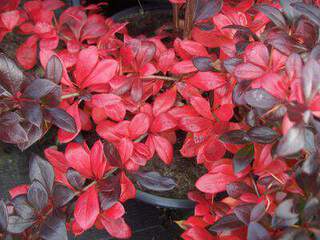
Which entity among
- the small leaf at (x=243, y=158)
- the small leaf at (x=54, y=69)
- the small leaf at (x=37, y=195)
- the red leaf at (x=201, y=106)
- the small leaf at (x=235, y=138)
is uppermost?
the small leaf at (x=54, y=69)

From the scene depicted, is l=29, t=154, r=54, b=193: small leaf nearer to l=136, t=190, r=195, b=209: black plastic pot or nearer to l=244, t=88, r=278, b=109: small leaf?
l=136, t=190, r=195, b=209: black plastic pot

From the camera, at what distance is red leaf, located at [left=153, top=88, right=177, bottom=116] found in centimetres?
102

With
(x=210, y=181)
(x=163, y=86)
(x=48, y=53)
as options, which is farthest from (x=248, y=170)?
(x=48, y=53)

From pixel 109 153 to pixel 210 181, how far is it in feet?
0.67

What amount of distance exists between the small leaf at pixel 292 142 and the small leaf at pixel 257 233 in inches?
6.0

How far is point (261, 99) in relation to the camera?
0.77 meters

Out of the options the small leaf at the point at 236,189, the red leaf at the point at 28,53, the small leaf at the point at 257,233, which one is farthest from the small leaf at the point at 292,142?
the red leaf at the point at 28,53

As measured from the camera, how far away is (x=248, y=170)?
927mm

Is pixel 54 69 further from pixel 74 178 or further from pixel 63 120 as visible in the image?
pixel 74 178

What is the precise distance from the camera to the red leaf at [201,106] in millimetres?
952

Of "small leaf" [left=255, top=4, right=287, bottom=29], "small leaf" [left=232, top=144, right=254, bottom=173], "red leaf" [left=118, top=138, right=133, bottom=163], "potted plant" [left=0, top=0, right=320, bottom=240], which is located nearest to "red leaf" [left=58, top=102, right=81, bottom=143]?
"potted plant" [left=0, top=0, right=320, bottom=240]

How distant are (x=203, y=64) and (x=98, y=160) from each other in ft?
0.96

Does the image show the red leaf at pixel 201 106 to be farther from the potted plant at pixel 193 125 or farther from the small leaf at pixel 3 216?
the small leaf at pixel 3 216

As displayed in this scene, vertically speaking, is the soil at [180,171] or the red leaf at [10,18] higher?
the red leaf at [10,18]
